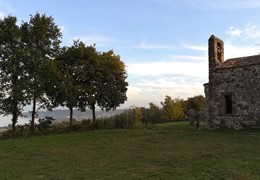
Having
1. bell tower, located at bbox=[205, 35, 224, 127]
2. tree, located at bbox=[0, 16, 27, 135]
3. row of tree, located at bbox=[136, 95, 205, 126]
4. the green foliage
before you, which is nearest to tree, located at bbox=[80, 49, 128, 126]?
the green foliage

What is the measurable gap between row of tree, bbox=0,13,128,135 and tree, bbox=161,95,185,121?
12728 mm

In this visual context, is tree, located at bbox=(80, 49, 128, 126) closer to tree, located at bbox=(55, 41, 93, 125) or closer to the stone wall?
tree, located at bbox=(55, 41, 93, 125)

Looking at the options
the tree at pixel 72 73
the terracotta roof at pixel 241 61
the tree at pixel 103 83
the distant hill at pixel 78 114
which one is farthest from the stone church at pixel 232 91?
the tree at pixel 72 73

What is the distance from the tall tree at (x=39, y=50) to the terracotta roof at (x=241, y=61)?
11526mm

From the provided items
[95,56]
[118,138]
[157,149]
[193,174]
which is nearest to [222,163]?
[193,174]

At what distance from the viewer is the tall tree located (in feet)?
66.5

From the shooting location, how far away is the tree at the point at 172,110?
118 ft

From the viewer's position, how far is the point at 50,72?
20.9m

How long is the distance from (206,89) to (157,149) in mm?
Result: 10900

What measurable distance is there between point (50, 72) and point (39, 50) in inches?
63.2

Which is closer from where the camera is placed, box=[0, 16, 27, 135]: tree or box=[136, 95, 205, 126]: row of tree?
box=[0, 16, 27, 135]: tree

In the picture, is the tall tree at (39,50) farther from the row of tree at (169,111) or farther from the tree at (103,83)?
the row of tree at (169,111)

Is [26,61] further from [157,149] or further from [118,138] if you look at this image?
[157,149]

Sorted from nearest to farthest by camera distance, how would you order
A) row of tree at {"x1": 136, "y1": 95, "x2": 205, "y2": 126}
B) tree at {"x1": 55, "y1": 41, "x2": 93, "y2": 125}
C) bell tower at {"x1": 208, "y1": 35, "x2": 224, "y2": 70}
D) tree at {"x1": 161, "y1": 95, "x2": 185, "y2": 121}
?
1. tree at {"x1": 55, "y1": 41, "x2": 93, "y2": 125}
2. bell tower at {"x1": 208, "y1": 35, "x2": 224, "y2": 70}
3. row of tree at {"x1": 136, "y1": 95, "x2": 205, "y2": 126}
4. tree at {"x1": 161, "y1": 95, "x2": 185, "y2": 121}
